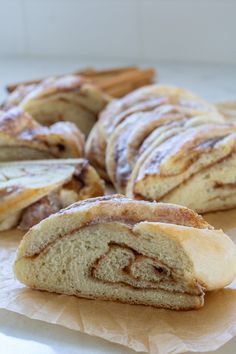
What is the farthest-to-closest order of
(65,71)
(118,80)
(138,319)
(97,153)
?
(65,71) → (118,80) → (97,153) → (138,319)

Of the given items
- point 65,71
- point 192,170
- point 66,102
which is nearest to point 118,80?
point 66,102

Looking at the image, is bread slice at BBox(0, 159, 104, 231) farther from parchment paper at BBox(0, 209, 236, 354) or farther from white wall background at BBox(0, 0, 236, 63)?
white wall background at BBox(0, 0, 236, 63)

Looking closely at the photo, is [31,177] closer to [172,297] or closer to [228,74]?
[172,297]

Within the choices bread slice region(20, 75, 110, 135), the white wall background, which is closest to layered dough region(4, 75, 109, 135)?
bread slice region(20, 75, 110, 135)

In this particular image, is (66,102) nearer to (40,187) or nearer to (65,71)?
(40,187)

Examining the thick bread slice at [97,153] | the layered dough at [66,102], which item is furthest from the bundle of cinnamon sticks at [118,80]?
the thick bread slice at [97,153]

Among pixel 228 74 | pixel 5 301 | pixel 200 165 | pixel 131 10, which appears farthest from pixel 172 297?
pixel 131 10

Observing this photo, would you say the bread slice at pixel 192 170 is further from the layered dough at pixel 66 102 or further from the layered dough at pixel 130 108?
the layered dough at pixel 66 102
